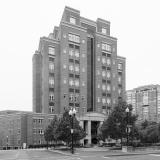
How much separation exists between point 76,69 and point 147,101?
10525 cm

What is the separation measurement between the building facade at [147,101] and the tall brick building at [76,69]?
78.6 meters

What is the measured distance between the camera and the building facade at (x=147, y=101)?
170m

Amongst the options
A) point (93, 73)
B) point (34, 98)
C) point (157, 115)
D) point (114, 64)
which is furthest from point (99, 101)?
point (157, 115)

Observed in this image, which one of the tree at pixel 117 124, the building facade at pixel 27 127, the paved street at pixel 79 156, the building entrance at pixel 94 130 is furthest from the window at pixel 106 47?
the paved street at pixel 79 156

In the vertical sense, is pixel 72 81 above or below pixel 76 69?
below

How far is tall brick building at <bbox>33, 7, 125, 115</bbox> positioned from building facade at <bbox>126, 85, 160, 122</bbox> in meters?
78.6

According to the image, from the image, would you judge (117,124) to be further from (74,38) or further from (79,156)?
(74,38)

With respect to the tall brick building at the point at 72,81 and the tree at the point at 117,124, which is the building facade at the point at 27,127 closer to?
the tall brick building at the point at 72,81

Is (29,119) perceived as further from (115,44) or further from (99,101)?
(115,44)

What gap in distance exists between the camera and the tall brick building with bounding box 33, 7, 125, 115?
275ft

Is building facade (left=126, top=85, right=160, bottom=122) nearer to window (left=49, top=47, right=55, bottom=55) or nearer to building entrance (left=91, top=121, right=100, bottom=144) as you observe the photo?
building entrance (left=91, top=121, right=100, bottom=144)

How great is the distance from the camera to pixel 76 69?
87.9 meters

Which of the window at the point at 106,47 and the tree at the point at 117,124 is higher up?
the window at the point at 106,47

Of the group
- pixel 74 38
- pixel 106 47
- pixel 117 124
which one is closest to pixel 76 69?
pixel 74 38
